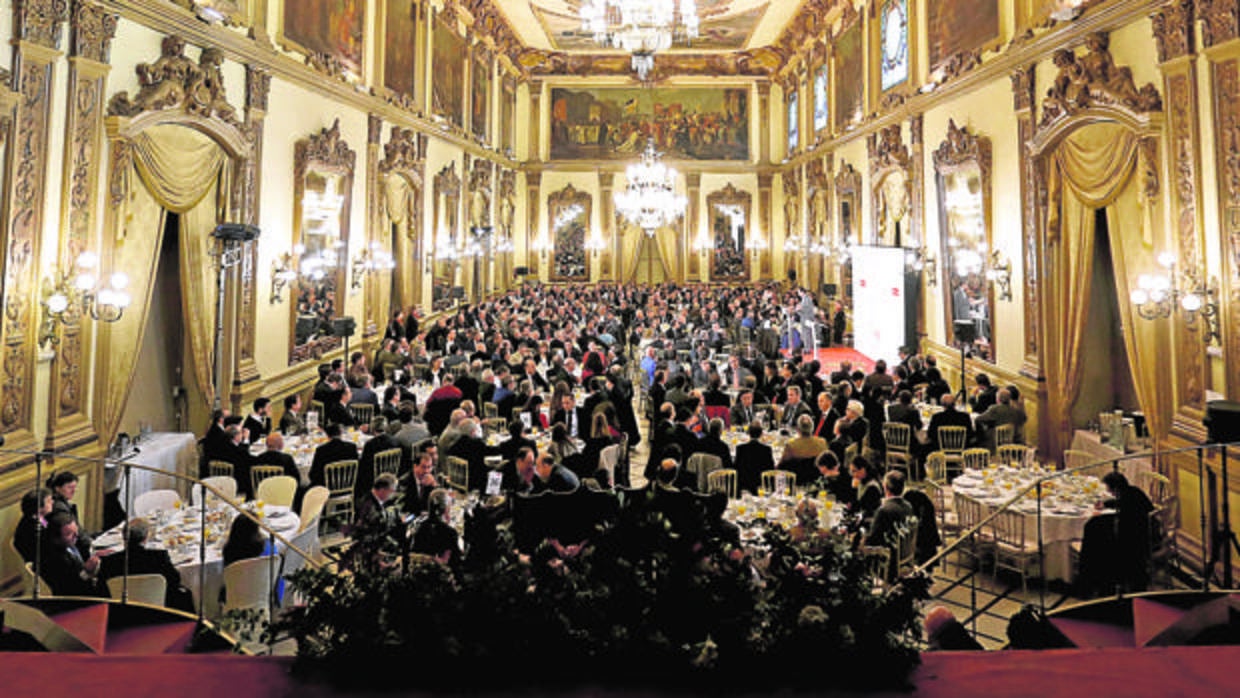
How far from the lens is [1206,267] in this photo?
6824mm

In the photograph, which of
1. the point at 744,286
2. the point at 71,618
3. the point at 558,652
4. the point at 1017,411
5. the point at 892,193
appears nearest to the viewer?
the point at 558,652

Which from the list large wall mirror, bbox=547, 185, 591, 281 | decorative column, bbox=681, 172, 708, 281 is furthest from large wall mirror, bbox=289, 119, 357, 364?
decorative column, bbox=681, 172, 708, 281

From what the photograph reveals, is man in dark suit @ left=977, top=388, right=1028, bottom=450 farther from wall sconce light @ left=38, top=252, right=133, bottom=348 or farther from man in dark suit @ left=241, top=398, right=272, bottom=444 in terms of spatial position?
wall sconce light @ left=38, top=252, right=133, bottom=348

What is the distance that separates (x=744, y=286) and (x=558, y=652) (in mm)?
25114

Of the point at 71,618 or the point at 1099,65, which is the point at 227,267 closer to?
the point at 71,618

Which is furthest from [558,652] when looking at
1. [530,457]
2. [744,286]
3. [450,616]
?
[744,286]

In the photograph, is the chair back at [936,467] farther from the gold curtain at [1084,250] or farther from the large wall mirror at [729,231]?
the large wall mirror at [729,231]

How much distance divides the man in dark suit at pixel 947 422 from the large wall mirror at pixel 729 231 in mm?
18985

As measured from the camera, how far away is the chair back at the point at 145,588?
4664 mm

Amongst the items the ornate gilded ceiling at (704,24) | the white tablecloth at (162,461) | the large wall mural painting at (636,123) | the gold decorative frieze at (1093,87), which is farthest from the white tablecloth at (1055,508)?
the large wall mural painting at (636,123)

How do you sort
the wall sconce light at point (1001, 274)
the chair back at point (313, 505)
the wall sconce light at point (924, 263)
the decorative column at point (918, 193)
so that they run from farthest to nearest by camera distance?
the decorative column at point (918, 193) → the wall sconce light at point (924, 263) → the wall sconce light at point (1001, 274) → the chair back at point (313, 505)

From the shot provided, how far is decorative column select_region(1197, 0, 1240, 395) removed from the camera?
636 centimetres

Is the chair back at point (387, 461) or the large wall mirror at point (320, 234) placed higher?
the large wall mirror at point (320, 234)

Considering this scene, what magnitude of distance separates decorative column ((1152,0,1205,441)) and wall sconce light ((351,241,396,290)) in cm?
1179
